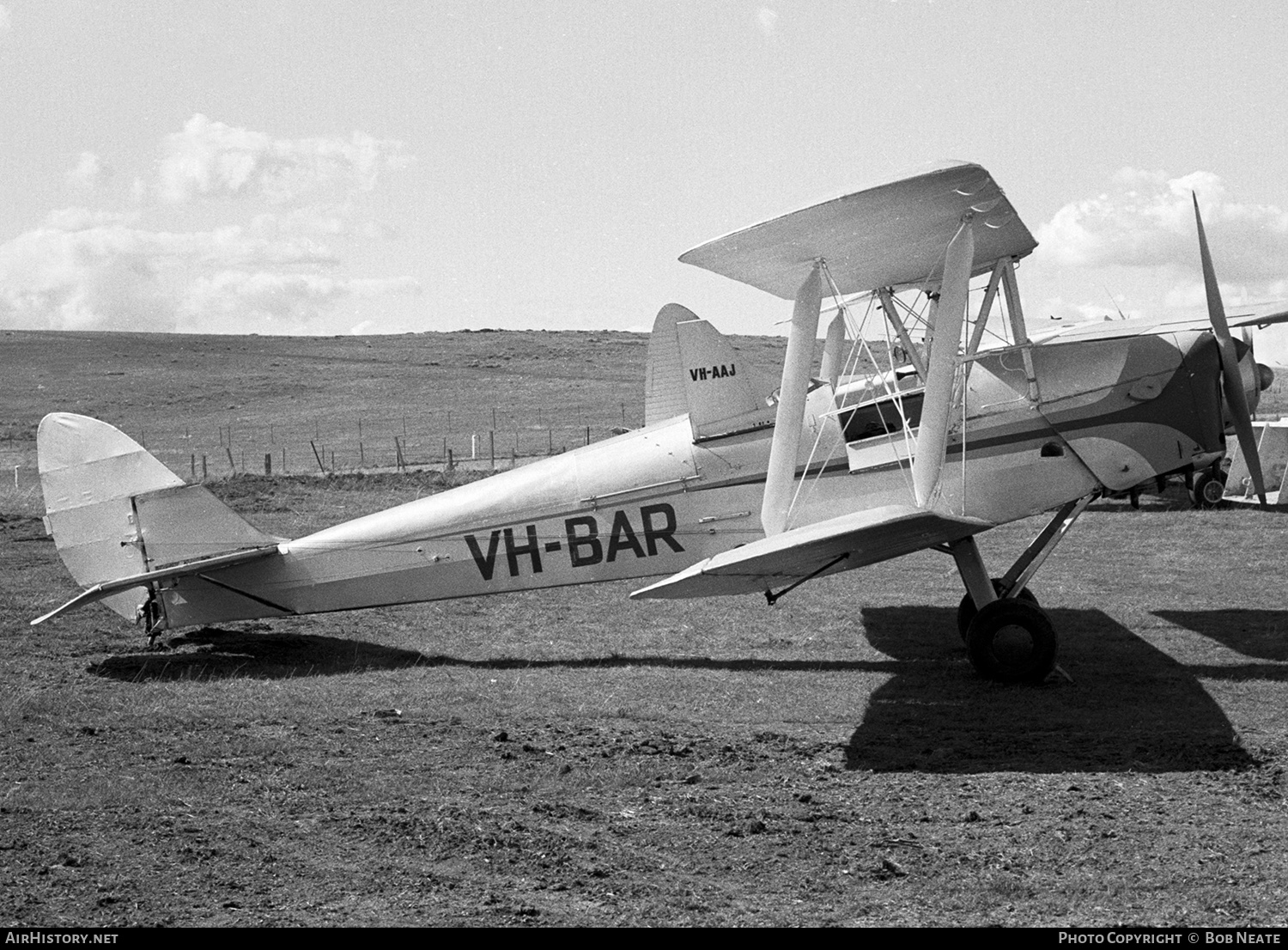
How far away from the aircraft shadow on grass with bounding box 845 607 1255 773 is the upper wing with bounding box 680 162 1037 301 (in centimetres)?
339

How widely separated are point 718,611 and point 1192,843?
7.01 m

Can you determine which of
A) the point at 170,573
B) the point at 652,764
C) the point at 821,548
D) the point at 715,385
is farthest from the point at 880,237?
the point at 170,573

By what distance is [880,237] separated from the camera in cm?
923

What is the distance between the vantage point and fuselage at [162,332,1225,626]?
9500 mm

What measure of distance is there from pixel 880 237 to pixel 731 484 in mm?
2365

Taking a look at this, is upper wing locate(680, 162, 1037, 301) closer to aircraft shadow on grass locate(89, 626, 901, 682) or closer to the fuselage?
the fuselage

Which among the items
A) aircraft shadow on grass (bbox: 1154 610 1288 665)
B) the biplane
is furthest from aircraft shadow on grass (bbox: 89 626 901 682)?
aircraft shadow on grass (bbox: 1154 610 1288 665)

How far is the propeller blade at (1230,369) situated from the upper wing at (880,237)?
1.33 m

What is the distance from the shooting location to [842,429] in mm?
9906

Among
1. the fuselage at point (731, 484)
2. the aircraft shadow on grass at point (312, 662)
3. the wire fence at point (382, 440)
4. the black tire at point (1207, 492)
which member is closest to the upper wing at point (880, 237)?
the fuselage at point (731, 484)

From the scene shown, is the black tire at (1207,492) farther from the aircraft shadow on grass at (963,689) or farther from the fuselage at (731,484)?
the fuselage at (731,484)

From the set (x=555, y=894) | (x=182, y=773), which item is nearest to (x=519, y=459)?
(x=182, y=773)

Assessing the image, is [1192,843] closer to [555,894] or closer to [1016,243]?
[555,894]

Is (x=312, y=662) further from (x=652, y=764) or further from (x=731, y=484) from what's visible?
(x=652, y=764)
